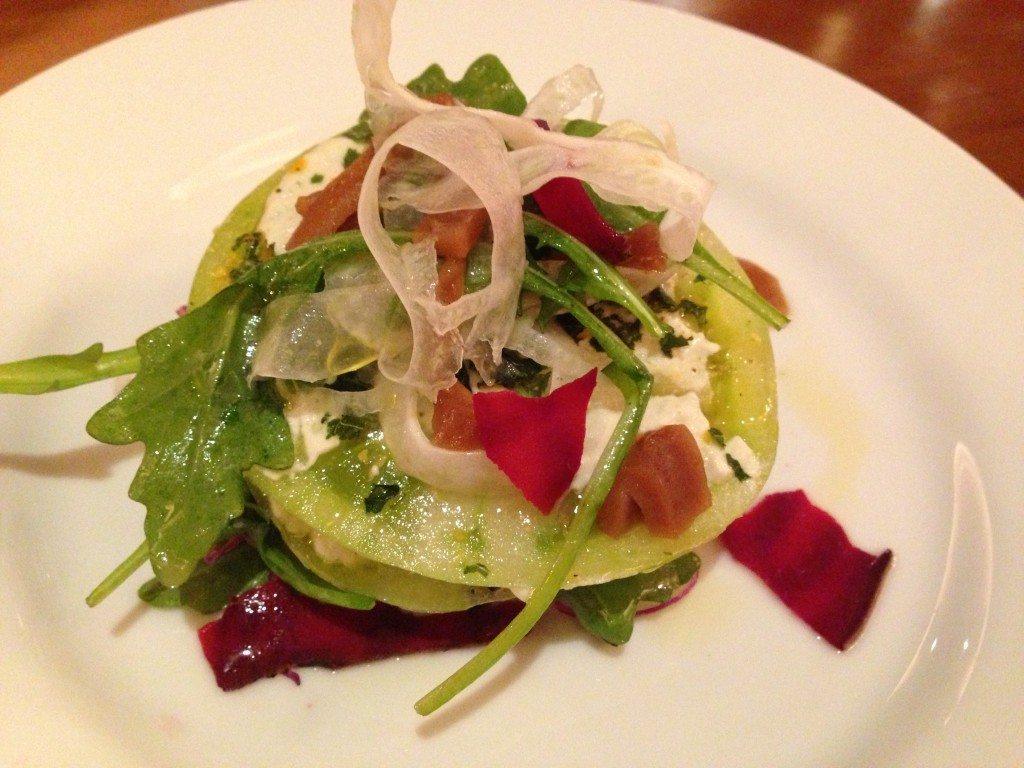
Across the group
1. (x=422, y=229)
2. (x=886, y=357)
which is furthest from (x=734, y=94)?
(x=422, y=229)

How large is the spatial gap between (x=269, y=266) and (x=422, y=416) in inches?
21.0

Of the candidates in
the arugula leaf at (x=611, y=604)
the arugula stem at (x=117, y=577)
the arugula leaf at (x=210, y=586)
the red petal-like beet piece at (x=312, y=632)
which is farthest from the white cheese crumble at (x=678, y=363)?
the arugula stem at (x=117, y=577)

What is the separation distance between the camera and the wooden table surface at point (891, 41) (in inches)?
145

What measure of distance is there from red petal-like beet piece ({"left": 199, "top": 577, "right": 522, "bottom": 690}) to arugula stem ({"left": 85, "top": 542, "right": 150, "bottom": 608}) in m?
0.25

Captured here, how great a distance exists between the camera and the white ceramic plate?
196 cm

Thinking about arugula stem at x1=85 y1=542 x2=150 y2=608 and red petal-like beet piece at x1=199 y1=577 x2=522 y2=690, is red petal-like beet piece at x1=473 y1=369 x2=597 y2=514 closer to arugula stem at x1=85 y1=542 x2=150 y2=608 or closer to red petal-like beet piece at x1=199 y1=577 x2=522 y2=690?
red petal-like beet piece at x1=199 y1=577 x2=522 y2=690

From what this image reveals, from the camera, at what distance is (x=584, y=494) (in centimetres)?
184

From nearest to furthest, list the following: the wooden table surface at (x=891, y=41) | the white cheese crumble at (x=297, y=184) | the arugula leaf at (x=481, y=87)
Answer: the white cheese crumble at (x=297, y=184), the arugula leaf at (x=481, y=87), the wooden table surface at (x=891, y=41)

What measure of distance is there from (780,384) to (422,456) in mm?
1520

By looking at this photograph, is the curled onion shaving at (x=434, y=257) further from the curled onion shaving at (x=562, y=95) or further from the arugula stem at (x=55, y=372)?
the arugula stem at (x=55, y=372)

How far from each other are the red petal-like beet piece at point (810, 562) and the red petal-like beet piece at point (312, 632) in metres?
0.76

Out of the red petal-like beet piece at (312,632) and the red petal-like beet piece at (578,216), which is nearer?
the red petal-like beet piece at (578,216)

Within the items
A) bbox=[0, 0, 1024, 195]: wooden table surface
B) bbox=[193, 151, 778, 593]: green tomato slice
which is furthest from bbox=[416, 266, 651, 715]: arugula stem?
bbox=[0, 0, 1024, 195]: wooden table surface

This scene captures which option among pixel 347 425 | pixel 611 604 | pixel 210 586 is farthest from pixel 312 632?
pixel 611 604
